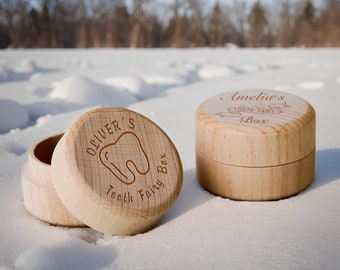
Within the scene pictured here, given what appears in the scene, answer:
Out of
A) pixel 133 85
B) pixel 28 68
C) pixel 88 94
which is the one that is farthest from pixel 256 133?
pixel 28 68

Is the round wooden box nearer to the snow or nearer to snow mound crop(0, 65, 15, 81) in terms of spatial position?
the snow

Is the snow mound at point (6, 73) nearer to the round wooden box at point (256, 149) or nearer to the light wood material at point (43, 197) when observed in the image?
the light wood material at point (43, 197)

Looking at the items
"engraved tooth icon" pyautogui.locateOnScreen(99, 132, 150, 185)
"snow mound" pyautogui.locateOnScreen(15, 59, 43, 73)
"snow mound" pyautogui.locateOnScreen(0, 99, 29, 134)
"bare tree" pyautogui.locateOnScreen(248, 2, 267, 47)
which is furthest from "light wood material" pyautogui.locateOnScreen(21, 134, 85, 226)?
"bare tree" pyautogui.locateOnScreen(248, 2, 267, 47)

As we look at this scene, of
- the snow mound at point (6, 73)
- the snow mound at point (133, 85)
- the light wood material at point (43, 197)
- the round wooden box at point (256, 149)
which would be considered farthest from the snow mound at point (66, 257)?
the snow mound at point (6, 73)

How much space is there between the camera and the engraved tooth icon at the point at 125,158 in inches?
37.7

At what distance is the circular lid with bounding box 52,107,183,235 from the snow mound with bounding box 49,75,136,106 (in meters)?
1.53

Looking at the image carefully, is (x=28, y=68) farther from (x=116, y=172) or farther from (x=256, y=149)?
(x=256, y=149)

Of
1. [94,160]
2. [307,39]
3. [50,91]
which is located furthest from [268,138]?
[307,39]

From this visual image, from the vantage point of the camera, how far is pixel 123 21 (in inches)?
733

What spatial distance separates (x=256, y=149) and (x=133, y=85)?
6.72ft

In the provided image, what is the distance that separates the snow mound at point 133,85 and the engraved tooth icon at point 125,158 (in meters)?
1.88

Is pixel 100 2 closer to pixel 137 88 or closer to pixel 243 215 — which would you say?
pixel 137 88

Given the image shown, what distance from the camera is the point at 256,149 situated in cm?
103

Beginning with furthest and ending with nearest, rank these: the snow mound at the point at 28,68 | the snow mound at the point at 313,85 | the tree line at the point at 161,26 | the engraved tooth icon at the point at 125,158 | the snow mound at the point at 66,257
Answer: the tree line at the point at 161,26 < the snow mound at the point at 28,68 < the snow mound at the point at 313,85 < the engraved tooth icon at the point at 125,158 < the snow mound at the point at 66,257
